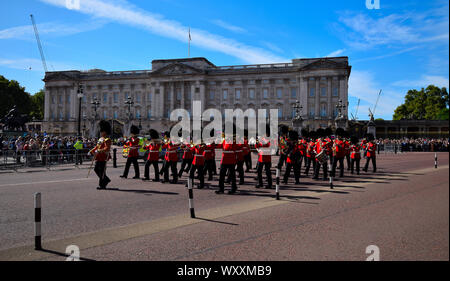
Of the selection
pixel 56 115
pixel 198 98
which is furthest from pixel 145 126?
pixel 56 115

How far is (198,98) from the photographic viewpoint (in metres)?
79.1

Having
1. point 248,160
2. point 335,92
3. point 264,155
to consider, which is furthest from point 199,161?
point 335,92

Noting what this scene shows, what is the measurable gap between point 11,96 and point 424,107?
99.5m

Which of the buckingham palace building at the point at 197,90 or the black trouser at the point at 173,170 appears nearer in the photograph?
the black trouser at the point at 173,170

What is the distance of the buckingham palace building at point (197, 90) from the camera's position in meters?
71.9

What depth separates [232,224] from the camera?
680 cm

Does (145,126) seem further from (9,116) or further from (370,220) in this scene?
(370,220)

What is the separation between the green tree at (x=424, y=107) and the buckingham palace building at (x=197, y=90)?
2354cm

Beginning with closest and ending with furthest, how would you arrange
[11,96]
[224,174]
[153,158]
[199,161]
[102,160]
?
1. [224,174]
2. [102,160]
3. [199,161]
4. [153,158]
5. [11,96]

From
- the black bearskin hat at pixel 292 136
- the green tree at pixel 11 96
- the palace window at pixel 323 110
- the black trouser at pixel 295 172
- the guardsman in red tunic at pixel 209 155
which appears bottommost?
the black trouser at pixel 295 172

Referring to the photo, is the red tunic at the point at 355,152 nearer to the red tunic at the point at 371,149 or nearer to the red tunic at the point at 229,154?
the red tunic at the point at 371,149

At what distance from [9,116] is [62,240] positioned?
36127 millimetres

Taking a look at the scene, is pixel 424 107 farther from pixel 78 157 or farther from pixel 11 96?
pixel 11 96

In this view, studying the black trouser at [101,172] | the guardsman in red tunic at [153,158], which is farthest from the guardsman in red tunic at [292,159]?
the black trouser at [101,172]
